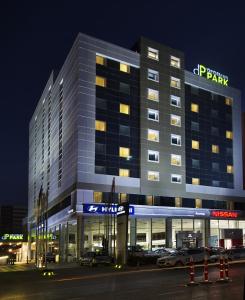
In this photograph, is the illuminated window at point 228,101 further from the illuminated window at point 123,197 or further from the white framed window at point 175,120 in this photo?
the illuminated window at point 123,197

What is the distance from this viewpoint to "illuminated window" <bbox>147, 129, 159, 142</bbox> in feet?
262

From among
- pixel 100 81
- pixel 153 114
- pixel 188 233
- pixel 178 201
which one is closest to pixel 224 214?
pixel 178 201

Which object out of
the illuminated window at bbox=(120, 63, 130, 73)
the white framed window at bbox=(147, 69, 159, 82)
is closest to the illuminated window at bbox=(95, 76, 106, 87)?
the illuminated window at bbox=(120, 63, 130, 73)

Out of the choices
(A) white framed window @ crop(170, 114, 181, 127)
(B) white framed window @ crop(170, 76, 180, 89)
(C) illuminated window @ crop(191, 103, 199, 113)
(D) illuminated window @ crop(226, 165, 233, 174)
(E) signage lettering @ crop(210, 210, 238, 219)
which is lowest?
(E) signage lettering @ crop(210, 210, 238, 219)

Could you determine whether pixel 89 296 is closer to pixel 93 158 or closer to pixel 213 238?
pixel 93 158

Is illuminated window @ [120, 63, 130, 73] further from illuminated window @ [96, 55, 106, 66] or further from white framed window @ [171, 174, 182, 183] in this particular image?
white framed window @ [171, 174, 182, 183]

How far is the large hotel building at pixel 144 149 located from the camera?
240ft

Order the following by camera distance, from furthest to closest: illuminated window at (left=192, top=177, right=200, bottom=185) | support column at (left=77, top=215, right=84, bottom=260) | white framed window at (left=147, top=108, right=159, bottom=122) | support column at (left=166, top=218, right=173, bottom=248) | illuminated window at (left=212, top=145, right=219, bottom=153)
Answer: illuminated window at (left=212, top=145, right=219, bottom=153) < illuminated window at (left=192, top=177, right=200, bottom=185) < white framed window at (left=147, top=108, right=159, bottom=122) < support column at (left=166, top=218, right=173, bottom=248) < support column at (left=77, top=215, right=84, bottom=260)

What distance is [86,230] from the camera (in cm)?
7406

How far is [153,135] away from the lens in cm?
8038

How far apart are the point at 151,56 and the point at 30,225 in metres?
67.9

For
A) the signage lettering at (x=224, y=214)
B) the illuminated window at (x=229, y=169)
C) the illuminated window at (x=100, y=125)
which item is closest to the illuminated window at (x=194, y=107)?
the illuminated window at (x=229, y=169)

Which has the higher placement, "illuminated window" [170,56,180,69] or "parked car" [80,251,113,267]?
"illuminated window" [170,56,180,69]

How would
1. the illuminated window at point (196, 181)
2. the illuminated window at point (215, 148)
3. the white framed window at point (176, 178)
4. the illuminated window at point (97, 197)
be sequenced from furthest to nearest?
1. the illuminated window at point (215, 148)
2. the illuminated window at point (196, 181)
3. the white framed window at point (176, 178)
4. the illuminated window at point (97, 197)
